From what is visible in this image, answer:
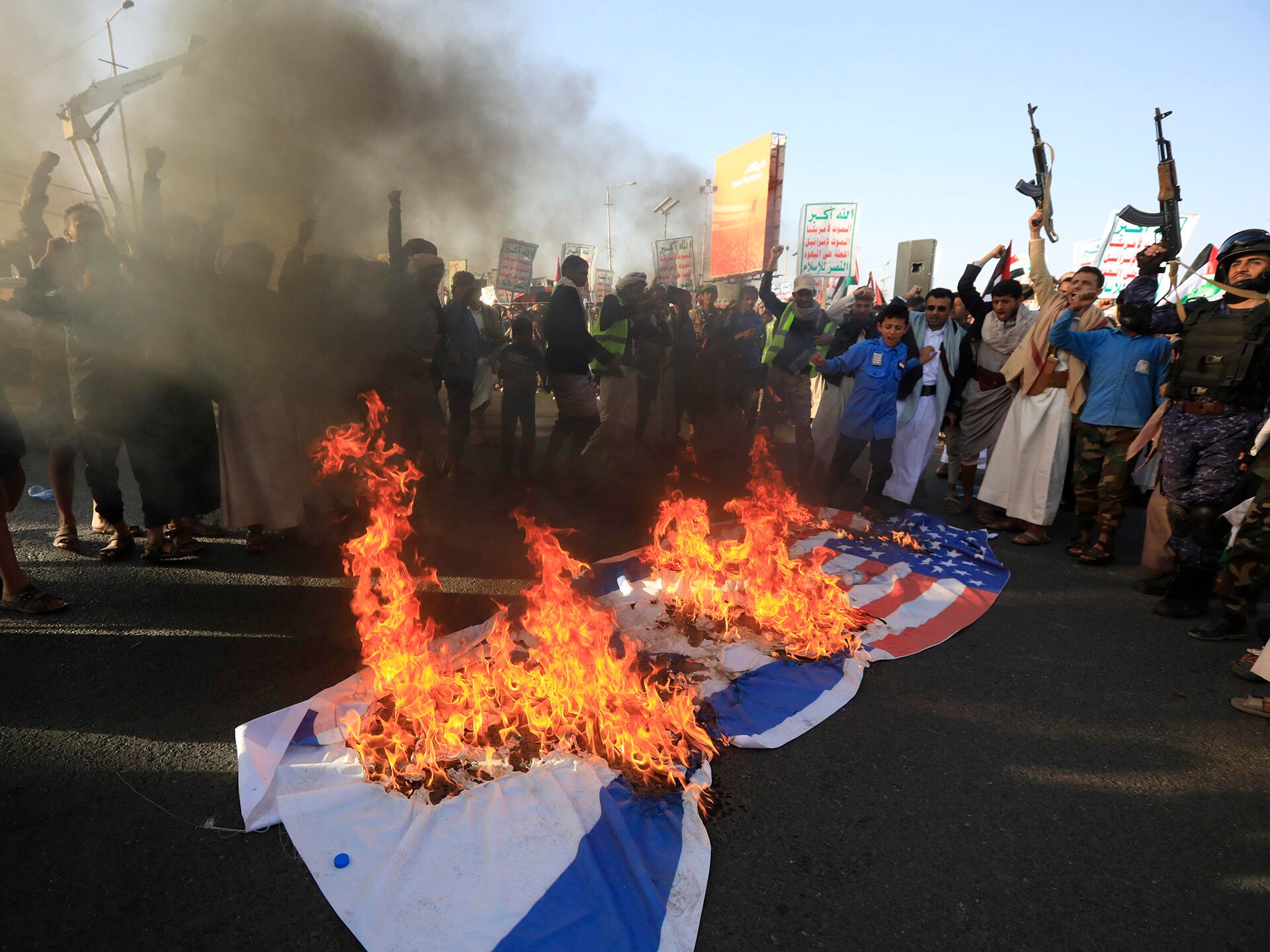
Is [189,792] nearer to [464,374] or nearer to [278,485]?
[278,485]

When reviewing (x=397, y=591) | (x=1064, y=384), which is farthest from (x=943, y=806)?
(x=1064, y=384)

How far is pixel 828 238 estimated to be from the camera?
51.1ft

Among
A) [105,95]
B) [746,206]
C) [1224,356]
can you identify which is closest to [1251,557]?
[1224,356]

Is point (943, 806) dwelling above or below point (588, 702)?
below

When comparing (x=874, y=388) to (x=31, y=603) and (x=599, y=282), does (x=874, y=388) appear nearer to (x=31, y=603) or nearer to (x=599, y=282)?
(x=31, y=603)

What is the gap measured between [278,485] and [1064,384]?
6.73m

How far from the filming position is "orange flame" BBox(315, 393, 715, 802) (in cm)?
271

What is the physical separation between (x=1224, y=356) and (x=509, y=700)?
4.90 metres

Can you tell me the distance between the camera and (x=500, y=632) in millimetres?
3469

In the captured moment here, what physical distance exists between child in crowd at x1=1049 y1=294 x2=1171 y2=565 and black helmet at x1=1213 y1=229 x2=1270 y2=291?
2.63 ft

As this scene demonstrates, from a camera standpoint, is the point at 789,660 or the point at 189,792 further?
the point at 789,660

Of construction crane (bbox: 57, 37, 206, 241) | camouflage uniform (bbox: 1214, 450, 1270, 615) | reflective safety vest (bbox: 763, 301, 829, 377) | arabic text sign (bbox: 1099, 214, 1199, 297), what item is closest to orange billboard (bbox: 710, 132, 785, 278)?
arabic text sign (bbox: 1099, 214, 1199, 297)

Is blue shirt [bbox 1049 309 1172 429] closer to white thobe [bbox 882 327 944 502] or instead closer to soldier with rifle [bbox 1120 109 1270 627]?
soldier with rifle [bbox 1120 109 1270 627]

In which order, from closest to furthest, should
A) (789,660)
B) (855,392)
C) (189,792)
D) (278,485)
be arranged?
(189,792) < (789,660) < (278,485) < (855,392)
